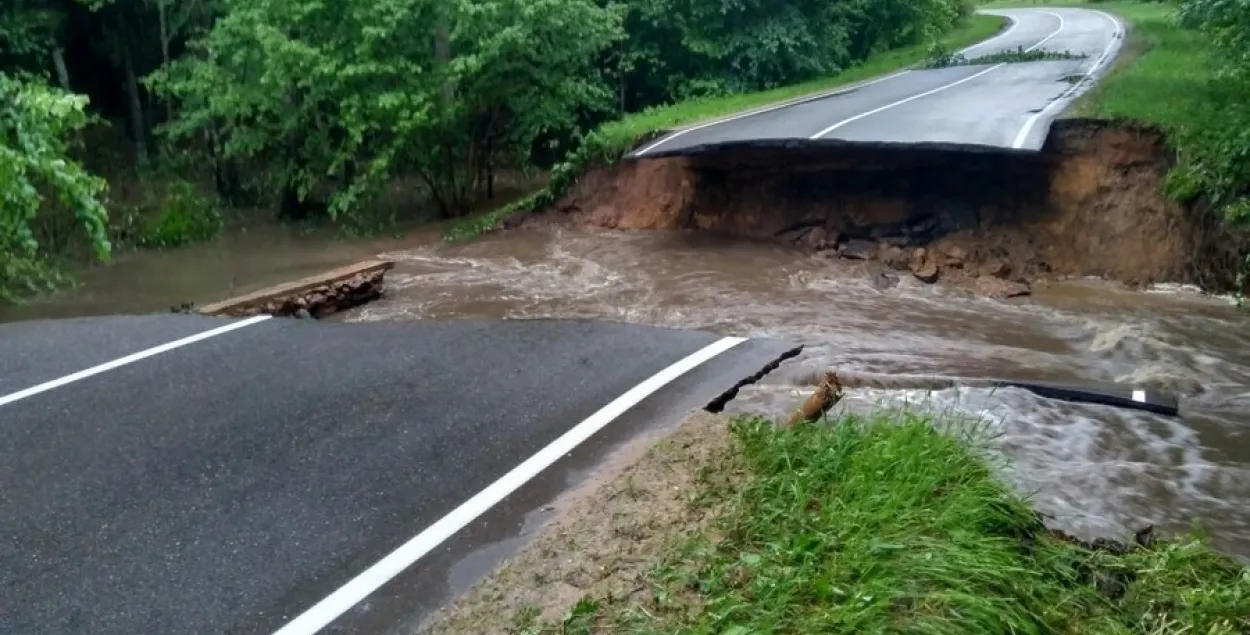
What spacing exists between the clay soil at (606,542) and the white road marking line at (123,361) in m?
3.90

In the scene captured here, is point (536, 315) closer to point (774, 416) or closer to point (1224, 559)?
point (774, 416)

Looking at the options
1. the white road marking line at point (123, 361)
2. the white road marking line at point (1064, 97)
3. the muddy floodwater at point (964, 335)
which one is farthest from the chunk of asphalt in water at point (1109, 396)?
the white road marking line at point (1064, 97)

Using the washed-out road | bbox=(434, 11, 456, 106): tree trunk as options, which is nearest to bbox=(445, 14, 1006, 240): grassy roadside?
bbox=(434, 11, 456, 106): tree trunk

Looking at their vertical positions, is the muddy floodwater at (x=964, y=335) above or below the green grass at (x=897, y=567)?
below

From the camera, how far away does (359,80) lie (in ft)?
56.6

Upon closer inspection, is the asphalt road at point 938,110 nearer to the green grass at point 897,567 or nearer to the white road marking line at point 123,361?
the white road marking line at point 123,361

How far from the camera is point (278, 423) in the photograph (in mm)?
6586

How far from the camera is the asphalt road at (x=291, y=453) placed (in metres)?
4.66

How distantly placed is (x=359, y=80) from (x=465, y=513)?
518 inches

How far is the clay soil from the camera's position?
4418 mm

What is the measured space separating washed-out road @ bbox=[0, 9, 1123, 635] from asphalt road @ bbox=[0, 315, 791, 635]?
1cm

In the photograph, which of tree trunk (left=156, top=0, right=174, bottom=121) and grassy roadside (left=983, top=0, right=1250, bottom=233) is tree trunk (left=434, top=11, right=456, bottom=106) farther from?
grassy roadside (left=983, top=0, right=1250, bottom=233)

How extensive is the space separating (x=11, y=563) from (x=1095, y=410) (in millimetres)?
6229

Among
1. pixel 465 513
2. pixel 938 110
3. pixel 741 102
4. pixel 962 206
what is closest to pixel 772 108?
pixel 741 102
